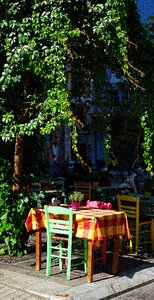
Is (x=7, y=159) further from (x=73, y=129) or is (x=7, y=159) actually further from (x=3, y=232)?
(x=73, y=129)

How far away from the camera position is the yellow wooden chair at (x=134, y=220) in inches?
306

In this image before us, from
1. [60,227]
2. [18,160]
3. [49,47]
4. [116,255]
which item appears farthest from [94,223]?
[49,47]

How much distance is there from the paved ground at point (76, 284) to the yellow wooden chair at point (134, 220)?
81 centimetres

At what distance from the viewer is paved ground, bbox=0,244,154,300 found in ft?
18.5

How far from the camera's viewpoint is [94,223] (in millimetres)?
5953

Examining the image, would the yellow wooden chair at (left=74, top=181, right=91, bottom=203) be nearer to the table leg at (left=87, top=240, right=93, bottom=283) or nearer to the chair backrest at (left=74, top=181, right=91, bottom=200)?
the chair backrest at (left=74, top=181, right=91, bottom=200)

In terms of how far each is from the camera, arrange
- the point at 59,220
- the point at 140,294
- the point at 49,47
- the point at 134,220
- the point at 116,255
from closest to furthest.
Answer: the point at 140,294
the point at 59,220
the point at 116,255
the point at 49,47
the point at 134,220

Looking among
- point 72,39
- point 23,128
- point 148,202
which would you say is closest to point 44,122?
point 23,128

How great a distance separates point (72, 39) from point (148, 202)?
3793 millimetres

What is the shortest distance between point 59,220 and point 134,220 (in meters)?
2.29

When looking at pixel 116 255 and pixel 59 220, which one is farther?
pixel 116 255

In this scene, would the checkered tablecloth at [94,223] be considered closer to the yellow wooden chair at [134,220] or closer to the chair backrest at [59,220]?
the chair backrest at [59,220]

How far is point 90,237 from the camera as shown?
5.96m

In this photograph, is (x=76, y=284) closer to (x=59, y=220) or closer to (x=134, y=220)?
(x=59, y=220)
